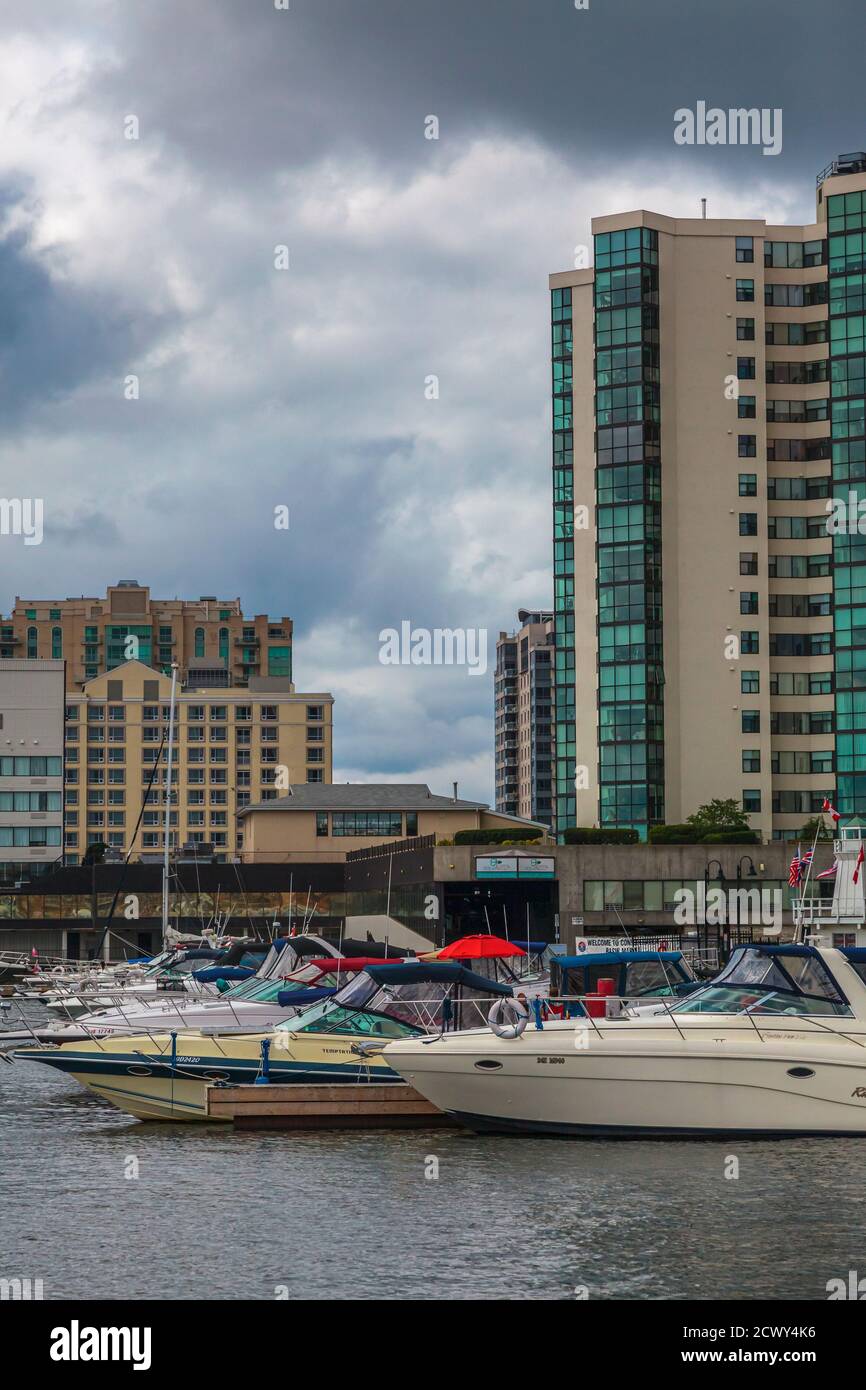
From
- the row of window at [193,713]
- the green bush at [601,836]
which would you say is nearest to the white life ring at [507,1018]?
the green bush at [601,836]

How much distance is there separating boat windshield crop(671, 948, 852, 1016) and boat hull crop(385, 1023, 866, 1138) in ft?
2.59

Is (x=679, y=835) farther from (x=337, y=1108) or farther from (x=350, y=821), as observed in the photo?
(x=337, y=1108)

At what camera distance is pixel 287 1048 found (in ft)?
111

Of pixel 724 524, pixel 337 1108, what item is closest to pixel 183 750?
pixel 724 524

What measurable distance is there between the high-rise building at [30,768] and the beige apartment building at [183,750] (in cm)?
5545

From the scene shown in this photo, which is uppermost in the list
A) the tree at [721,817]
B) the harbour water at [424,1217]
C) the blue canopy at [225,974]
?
the tree at [721,817]

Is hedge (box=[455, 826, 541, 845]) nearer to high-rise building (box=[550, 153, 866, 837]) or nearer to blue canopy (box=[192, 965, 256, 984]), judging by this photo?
high-rise building (box=[550, 153, 866, 837])

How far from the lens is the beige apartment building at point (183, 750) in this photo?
637 feet

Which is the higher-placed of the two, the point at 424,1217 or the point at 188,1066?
the point at 188,1066

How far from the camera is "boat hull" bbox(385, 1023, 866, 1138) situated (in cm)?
2966

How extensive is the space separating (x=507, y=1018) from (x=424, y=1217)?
8256mm

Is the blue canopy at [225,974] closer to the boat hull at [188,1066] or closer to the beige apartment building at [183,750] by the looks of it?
the boat hull at [188,1066]

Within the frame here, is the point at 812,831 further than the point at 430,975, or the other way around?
the point at 812,831
